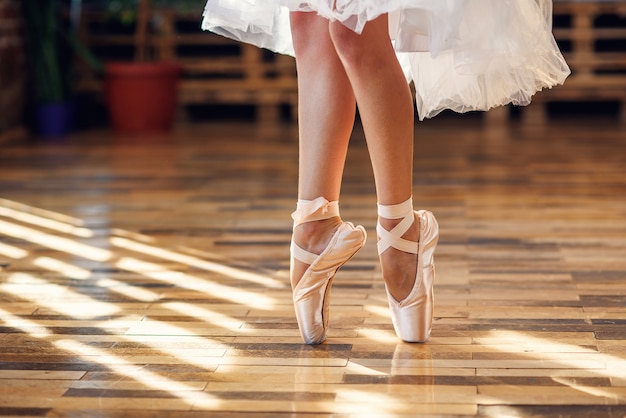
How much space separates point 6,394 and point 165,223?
127 centimetres

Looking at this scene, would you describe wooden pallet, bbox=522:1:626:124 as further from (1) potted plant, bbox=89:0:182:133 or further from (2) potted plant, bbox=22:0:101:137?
(2) potted plant, bbox=22:0:101:137

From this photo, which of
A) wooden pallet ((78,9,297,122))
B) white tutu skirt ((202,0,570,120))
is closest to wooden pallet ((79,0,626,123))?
wooden pallet ((78,9,297,122))

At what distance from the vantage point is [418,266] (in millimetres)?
1529

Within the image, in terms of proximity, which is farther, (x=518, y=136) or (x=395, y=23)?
(x=518, y=136)

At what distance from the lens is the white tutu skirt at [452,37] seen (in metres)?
1.42

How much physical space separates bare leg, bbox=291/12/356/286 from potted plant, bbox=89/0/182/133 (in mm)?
3072

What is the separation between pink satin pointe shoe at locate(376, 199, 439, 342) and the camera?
1.51 meters

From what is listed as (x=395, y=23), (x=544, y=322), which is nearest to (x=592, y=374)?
(x=544, y=322)

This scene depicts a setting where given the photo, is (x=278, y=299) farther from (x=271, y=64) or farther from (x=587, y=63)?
(x=587, y=63)

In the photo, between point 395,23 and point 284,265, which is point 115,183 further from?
point 395,23

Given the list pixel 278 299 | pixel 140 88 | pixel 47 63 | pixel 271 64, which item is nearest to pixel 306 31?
→ pixel 278 299

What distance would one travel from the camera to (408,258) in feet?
5.00

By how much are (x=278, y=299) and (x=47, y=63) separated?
300cm

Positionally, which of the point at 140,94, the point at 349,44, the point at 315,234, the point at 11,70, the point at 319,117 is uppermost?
the point at 349,44
